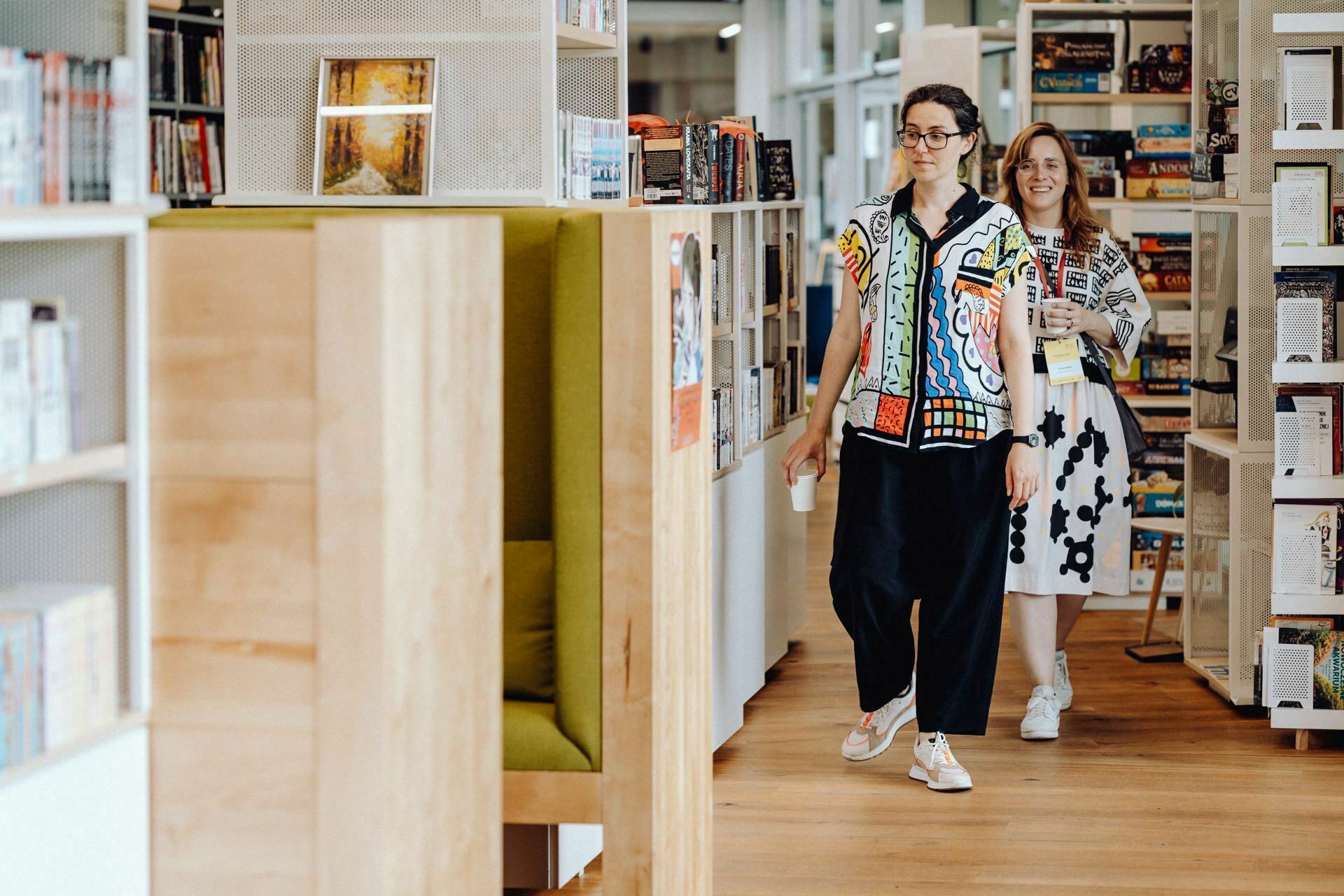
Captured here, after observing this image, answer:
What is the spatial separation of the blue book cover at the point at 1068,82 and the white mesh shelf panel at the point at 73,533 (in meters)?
5.07

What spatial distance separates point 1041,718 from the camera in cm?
461

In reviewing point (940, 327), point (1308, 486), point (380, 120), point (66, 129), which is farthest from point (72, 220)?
point (1308, 486)

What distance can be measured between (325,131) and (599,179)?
703mm

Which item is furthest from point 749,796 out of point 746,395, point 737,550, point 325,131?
point 325,131

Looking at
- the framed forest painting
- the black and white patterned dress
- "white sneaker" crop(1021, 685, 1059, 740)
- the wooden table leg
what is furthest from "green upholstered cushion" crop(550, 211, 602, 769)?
the wooden table leg

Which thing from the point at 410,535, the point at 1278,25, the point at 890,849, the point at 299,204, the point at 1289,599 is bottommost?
the point at 890,849

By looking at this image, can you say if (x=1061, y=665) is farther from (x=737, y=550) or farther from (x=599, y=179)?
(x=599, y=179)

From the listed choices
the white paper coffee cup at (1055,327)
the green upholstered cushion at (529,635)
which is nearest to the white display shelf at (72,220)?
the green upholstered cushion at (529,635)

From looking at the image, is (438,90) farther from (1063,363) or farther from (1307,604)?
(1307,604)

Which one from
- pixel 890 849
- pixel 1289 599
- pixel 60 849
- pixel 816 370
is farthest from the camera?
pixel 816 370

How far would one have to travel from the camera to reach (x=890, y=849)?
12.3 ft

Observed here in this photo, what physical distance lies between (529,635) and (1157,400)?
162 inches

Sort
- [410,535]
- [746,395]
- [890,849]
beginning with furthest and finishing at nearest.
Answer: [746,395], [890,849], [410,535]

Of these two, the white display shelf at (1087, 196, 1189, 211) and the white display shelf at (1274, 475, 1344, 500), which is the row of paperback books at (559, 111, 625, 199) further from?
the white display shelf at (1087, 196, 1189, 211)
